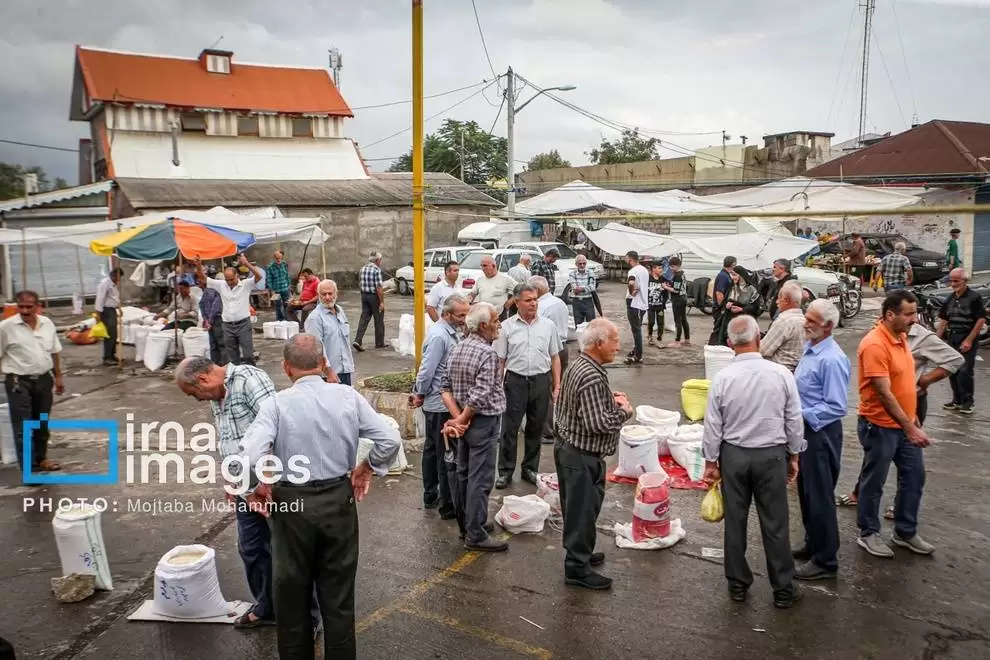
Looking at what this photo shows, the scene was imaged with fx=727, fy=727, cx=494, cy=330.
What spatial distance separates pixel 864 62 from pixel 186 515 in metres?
37.5

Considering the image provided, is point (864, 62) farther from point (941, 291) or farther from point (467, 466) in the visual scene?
point (467, 466)

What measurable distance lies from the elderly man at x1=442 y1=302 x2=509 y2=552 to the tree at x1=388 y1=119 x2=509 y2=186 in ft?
143

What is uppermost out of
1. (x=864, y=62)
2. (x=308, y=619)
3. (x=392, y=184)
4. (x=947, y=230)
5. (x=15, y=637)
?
(x=864, y=62)

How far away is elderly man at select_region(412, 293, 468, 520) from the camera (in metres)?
5.69

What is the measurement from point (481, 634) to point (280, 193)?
76.8 feet

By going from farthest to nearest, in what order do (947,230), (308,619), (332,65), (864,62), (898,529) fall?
(332,65)
(864,62)
(947,230)
(898,529)
(308,619)

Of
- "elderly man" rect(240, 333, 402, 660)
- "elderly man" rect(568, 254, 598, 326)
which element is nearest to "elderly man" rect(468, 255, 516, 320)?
"elderly man" rect(568, 254, 598, 326)

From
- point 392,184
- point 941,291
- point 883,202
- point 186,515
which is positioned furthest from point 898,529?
point 392,184

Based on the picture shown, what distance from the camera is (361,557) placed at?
531 centimetres

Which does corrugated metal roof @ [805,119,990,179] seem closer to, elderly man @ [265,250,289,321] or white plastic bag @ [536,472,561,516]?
elderly man @ [265,250,289,321]

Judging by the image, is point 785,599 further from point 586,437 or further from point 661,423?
point 661,423

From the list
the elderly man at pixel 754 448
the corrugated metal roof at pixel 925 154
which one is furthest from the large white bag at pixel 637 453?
the corrugated metal roof at pixel 925 154

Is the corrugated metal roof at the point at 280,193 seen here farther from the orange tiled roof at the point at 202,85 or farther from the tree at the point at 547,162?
the tree at the point at 547,162

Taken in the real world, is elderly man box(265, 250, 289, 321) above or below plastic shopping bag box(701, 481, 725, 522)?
above
